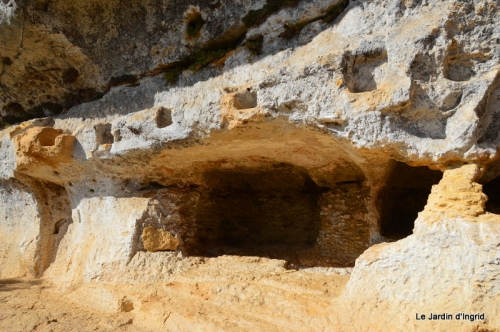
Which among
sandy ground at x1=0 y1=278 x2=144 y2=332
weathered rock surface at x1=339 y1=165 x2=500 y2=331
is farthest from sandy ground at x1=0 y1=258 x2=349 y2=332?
weathered rock surface at x1=339 y1=165 x2=500 y2=331

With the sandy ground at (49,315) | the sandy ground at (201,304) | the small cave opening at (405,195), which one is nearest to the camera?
the sandy ground at (201,304)

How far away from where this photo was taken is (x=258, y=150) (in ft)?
14.0

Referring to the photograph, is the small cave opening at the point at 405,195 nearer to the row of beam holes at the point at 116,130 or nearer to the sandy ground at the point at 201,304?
the sandy ground at the point at 201,304

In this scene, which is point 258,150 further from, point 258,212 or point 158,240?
point 258,212

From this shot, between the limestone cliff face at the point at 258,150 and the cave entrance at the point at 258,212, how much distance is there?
1.3 inches

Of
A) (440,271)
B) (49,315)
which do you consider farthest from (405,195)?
(49,315)

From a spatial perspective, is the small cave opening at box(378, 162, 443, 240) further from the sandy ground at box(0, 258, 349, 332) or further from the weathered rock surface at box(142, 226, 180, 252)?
the weathered rock surface at box(142, 226, 180, 252)

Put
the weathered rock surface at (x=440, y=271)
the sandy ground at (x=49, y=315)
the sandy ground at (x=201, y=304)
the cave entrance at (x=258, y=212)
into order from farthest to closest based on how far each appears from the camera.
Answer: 1. the cave entrance at (x=258, y=212)
2. the sandy ground at (x=49, y=315)
3. the sandy ground at (x=201, y=304)
4. the weathered rock surface at (x=440, y=271)

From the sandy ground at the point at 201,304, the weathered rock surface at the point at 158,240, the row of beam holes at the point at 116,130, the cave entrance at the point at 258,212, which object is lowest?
the sandy ground at the point at 201,304

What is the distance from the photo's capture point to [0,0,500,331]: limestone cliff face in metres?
2.75

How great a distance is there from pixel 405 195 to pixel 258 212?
229cm

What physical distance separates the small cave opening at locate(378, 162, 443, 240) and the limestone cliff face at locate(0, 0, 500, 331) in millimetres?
20

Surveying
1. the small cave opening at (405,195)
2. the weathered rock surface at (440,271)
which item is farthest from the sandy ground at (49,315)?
the small cave opening at (405,195)

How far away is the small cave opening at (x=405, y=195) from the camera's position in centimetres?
464
